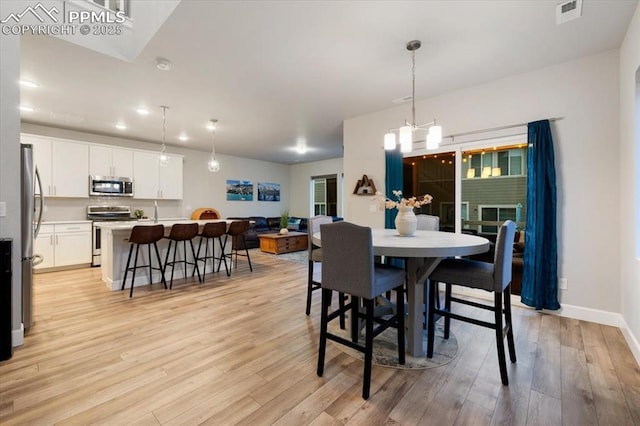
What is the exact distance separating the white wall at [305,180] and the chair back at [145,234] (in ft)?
17.7

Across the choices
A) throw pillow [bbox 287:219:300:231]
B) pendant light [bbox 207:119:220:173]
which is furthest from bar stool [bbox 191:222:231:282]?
throw pillow [bbox 287:219:300:231]

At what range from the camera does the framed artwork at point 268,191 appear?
893 centimetres

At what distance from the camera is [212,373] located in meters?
1.98

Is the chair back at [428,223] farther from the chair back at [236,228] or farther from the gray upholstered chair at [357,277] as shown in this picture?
the chair back at [236,228]

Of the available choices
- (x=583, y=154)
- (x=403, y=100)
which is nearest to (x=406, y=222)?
(x=583, y=154)

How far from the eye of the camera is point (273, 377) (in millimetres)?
1935

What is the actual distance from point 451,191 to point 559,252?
1.37 meters

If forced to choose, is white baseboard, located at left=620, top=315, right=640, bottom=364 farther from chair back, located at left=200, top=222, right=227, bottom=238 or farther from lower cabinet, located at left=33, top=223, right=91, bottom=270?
lower cabinet, located at left=33, top=223, right=91, bottom=270

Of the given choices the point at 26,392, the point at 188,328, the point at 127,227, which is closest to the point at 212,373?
the point at 188,328

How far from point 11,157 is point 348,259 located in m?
2.80

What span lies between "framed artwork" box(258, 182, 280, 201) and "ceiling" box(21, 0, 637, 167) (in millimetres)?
4279

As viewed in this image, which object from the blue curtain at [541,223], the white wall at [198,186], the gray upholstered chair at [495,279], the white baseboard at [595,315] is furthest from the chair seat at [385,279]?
the white wall at [198,186]

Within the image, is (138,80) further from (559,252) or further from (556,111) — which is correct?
(559,252)

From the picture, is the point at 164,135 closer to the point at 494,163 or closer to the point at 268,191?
the point at 268,191
